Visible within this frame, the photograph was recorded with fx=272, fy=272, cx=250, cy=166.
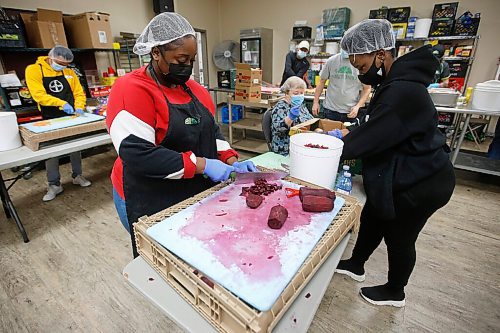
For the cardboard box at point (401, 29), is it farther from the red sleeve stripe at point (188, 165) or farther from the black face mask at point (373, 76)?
the red sleeve stripe at point (188, 165)

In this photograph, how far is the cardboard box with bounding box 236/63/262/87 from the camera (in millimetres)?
3695

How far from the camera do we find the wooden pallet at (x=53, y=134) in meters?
1.89

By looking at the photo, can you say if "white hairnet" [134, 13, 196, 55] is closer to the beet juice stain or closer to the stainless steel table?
the beet juice stain

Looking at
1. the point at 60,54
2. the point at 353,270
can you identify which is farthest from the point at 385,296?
the point at 60,54

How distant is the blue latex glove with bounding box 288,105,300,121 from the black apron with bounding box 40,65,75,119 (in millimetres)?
2445

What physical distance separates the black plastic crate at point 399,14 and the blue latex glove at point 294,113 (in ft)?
13.5

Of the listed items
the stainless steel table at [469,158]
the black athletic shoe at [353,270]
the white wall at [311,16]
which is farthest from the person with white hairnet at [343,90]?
the white wall at [311,16]

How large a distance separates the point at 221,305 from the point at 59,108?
3.10m

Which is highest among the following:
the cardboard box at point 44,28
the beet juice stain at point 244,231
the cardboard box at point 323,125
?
the cardboard box at point 44,28

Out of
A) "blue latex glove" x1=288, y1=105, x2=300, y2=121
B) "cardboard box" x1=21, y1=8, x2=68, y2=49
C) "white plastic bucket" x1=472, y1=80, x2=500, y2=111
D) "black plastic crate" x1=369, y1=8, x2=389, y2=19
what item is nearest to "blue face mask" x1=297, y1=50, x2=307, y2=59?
"black plastic crate" x1=369, y1=8, x2=389, y2=19

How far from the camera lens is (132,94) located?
0.92 m

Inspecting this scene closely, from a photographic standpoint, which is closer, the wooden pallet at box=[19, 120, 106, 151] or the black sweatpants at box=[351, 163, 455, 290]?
the black sweatpants at box=[351, 163, 455, 290]

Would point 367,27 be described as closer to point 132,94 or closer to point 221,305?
point 132,94

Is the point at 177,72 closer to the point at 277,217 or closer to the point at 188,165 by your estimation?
the point at 188,165
